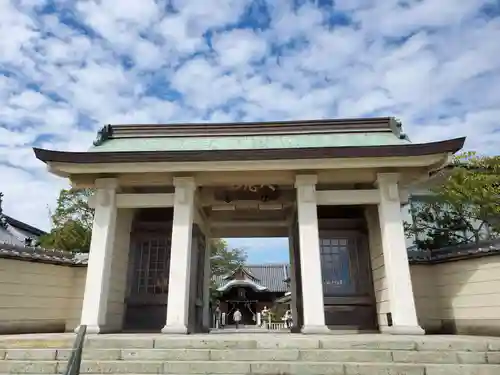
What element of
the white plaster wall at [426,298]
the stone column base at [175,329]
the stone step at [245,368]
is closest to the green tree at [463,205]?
the white plaster wall at [426,298]

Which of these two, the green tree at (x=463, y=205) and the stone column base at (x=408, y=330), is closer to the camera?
the stone column base at (x=408, y=330)

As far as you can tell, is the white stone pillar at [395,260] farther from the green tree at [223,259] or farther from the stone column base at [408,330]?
the green tree at [223,259]

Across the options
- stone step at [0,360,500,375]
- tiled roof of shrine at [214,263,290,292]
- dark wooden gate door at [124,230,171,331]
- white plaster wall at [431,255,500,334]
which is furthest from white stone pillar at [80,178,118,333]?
tiled roof of shrine at [214,263,290,292]

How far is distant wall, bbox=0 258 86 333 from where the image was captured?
794cm

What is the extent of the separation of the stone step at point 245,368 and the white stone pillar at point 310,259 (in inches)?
89.1

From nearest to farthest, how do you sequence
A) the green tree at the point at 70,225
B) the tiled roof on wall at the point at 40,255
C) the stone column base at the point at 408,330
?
1. the stone column base at the point at 408,330
2. the tiled roof on wall at the point at 40,255
3. the green tree at the point at 70,225

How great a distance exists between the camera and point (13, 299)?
8.01 m

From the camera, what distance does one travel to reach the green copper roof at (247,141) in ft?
31.6

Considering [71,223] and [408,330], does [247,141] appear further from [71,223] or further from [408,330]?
[71,223]

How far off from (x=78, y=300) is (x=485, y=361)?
8727mm

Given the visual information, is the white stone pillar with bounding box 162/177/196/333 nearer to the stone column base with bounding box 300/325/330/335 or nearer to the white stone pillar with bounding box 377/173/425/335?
the stone column base with bounding box 300/325/330/335

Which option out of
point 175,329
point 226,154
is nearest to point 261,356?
point 175,329

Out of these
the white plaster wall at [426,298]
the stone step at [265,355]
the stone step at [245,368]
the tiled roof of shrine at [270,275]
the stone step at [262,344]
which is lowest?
the stone step at [245,368]

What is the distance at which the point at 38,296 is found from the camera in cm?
849
